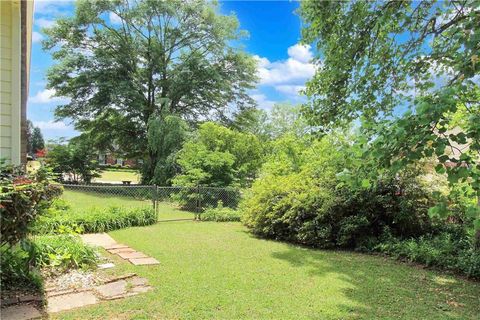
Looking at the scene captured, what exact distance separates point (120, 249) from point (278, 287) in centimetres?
324

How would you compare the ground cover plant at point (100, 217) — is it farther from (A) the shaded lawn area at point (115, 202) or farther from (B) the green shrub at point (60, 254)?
(B) the green shrub at point (60, 254)

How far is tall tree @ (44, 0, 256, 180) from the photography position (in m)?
19.9

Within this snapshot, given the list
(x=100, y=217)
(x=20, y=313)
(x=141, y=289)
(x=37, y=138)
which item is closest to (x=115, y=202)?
(x=100, y=217)

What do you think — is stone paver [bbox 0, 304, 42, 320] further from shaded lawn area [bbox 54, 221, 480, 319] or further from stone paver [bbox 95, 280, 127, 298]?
stone paver [bbox 95, 280, 127, 298]

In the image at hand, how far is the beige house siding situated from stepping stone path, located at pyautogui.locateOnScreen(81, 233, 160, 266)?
229cm

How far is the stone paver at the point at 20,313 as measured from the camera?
3.34 meters

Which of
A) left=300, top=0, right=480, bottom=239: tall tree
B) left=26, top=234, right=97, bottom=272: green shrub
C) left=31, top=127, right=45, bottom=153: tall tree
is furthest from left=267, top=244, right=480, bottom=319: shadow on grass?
left=31, top=127, right=45, bottom=153: tall tree

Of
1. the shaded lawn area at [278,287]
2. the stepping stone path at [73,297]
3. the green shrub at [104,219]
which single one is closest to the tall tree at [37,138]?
the green shrub at [104,219]

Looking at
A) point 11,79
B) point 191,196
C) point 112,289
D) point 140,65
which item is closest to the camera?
point 112,289

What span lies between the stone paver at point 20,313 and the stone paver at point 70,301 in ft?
0.51

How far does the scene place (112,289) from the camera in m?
4.26

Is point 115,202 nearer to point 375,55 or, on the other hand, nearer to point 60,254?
point 60,254

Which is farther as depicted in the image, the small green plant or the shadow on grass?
the small green plant

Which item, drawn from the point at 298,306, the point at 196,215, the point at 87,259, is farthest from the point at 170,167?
the point at 298,306
